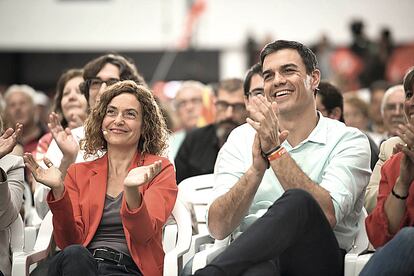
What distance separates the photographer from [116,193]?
377 centimetres

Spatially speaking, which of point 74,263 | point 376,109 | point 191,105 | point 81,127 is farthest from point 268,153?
point 191,105

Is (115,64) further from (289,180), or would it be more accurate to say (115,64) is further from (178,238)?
(289,180)

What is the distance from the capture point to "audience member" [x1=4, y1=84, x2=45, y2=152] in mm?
6125

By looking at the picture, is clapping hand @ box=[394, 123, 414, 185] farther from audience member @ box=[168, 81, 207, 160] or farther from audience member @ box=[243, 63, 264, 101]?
audience member @ box=[168, 81, 207, 160]

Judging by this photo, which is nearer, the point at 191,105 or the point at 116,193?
the point at 116,193

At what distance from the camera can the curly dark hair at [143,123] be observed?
12.8ft

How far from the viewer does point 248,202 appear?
3459 mm

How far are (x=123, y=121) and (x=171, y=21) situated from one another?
13212mm

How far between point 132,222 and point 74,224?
1.01 feet

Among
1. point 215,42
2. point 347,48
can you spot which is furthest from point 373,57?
point 215,42

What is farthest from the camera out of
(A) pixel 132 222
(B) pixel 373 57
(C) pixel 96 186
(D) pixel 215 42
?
(D) pixel 215 42

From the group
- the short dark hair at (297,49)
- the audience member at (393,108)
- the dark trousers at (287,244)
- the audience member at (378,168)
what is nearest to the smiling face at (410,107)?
the audience member at (378,168)

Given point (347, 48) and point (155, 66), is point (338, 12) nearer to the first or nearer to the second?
point (347, 48)

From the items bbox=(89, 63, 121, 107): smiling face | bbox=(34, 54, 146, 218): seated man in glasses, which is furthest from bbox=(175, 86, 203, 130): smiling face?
bbox=(89, 63, 121, 107): smiling face
